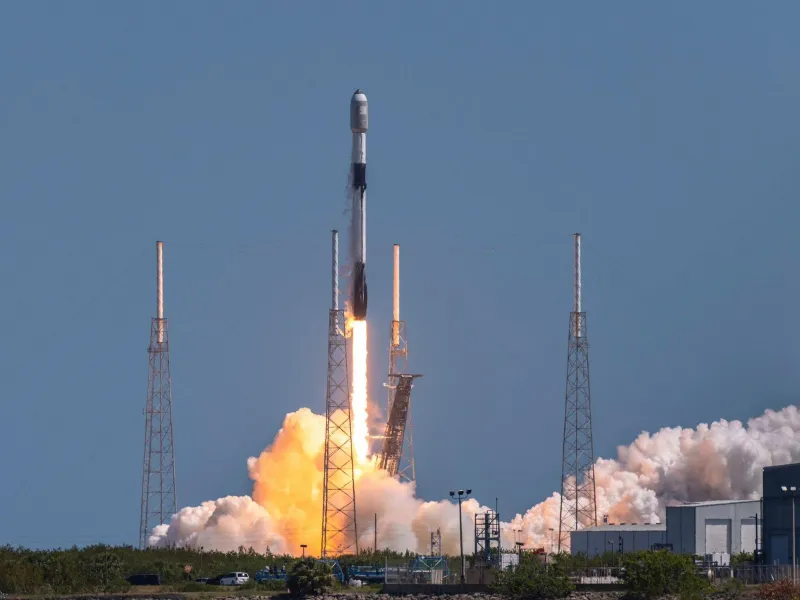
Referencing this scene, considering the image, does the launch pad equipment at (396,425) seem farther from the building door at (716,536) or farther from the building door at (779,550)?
the building door at (779,550)

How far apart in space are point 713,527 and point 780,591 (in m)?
26.0

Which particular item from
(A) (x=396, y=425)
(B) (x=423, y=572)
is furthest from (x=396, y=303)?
(B) (x=423, y=572)

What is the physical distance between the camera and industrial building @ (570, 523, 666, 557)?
425ft

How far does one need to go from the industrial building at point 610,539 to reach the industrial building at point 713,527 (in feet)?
15.7

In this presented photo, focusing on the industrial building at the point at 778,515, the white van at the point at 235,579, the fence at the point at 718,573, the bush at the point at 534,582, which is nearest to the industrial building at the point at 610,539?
the industrial building at the point at 778,515

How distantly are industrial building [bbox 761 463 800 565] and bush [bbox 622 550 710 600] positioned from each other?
8.98m

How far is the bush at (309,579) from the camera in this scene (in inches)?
4341

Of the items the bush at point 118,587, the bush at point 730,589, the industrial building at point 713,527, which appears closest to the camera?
the bush at point 730,589

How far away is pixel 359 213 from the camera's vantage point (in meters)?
132

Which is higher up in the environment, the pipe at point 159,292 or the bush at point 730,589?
the pipe at point 159,292

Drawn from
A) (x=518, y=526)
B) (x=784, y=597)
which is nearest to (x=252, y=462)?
(x=518, y=526)

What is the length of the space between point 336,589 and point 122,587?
1179cm

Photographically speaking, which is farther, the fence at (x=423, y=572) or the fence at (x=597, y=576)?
the fence at (x=423, y=572)

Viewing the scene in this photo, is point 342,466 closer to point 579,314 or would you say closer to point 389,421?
point 389,421
